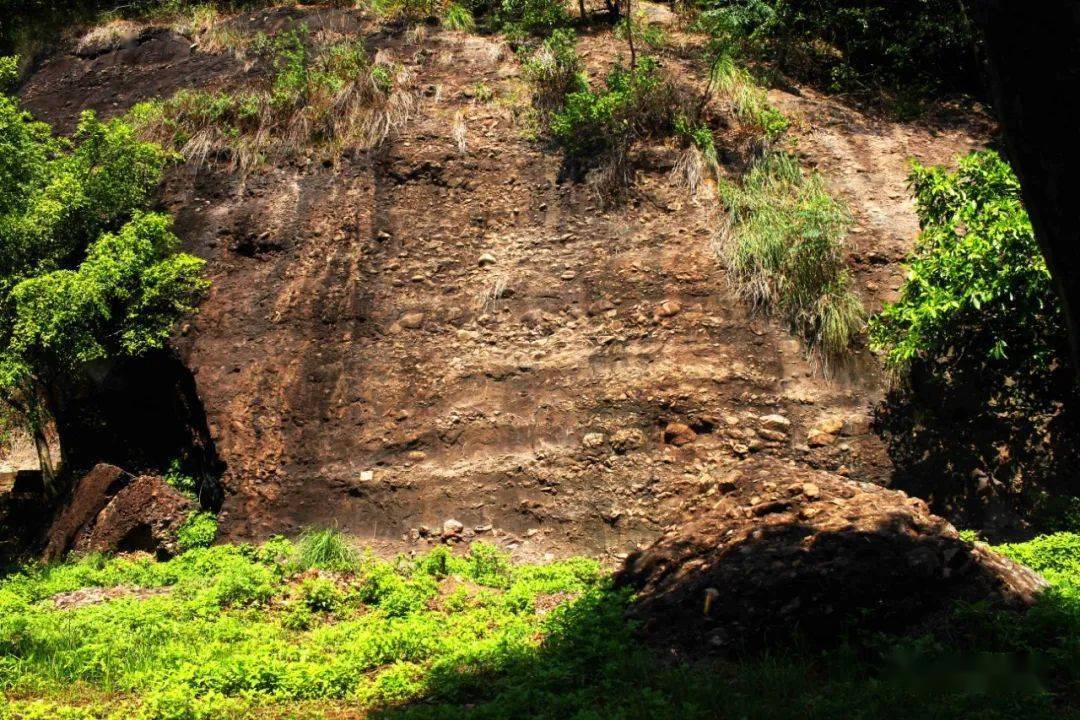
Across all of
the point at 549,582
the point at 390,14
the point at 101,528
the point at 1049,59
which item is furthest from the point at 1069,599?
the point at 390,14

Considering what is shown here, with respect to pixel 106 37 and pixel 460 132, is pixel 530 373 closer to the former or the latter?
pixel 460 132

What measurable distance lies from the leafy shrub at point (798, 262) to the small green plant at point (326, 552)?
484 centimetres

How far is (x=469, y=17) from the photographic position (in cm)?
1360

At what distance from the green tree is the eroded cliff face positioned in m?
0.47

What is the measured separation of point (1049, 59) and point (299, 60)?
11.8 meters

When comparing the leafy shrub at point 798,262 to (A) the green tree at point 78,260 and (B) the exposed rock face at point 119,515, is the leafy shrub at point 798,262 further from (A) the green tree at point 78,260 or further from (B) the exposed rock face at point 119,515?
(B) the exposed rock face at point 119,515

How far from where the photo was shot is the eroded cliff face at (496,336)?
9273 mm

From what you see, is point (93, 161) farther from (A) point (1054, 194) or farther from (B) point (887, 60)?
(A) point (1054, 194)

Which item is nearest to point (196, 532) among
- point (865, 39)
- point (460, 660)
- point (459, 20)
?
point (460, 660)

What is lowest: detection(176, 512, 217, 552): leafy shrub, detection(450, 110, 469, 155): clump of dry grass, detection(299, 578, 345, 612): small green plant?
detection(176, 512, 217, 552): leafy shrub

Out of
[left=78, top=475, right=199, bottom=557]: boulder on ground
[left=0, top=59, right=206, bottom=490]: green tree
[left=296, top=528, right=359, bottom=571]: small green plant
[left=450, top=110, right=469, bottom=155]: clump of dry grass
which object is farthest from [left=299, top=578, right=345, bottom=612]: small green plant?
[left=450, top=110, right=469, bottom=155]: clump of dry grass

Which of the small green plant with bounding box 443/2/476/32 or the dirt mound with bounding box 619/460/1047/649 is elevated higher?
the small green plant with bounding box 443/2/476/32

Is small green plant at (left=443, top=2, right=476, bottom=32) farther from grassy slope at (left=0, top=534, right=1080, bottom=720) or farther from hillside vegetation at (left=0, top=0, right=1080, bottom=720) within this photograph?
grassy slope at (left=0, top=534, right=1080, bottom=720)

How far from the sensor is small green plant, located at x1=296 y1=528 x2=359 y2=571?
29.2 feet
